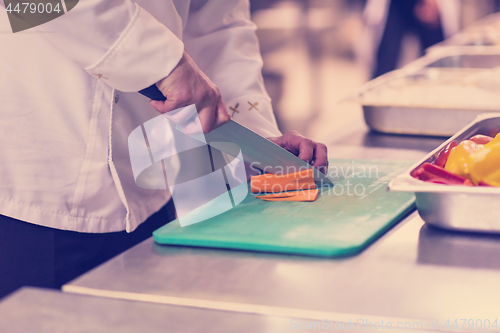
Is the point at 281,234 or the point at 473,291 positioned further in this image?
the point at 281,234

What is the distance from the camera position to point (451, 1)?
3.43m

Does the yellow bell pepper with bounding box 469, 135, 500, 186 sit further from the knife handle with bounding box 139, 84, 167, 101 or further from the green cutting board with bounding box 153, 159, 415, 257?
the knife handle with bounding box 139, 84, 167, 101

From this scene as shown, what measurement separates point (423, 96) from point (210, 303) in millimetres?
930

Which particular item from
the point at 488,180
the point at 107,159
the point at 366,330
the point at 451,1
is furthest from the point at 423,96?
the point at 451,1

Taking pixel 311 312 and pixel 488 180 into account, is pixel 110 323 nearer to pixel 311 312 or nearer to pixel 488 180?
pixel 311 312

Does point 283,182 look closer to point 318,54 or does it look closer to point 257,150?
point 257,150

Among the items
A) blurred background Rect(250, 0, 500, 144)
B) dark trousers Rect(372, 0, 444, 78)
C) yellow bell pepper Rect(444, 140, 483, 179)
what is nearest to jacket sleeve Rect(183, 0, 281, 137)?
yellow bell pepper Rect(444, 140, 483, 179)

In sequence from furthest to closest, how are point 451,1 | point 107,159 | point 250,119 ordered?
point 451,1 < point 250,119 < point 107,159

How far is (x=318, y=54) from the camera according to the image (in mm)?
5703

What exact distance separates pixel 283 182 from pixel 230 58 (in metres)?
0.36

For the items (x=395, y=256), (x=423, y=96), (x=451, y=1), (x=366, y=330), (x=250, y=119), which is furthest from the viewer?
(x=451, y=1)

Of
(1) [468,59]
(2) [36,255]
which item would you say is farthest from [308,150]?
(1) [468,59]

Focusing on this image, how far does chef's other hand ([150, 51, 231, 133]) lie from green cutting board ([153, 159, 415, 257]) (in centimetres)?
14

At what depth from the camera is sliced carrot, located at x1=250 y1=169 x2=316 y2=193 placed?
0.80m
